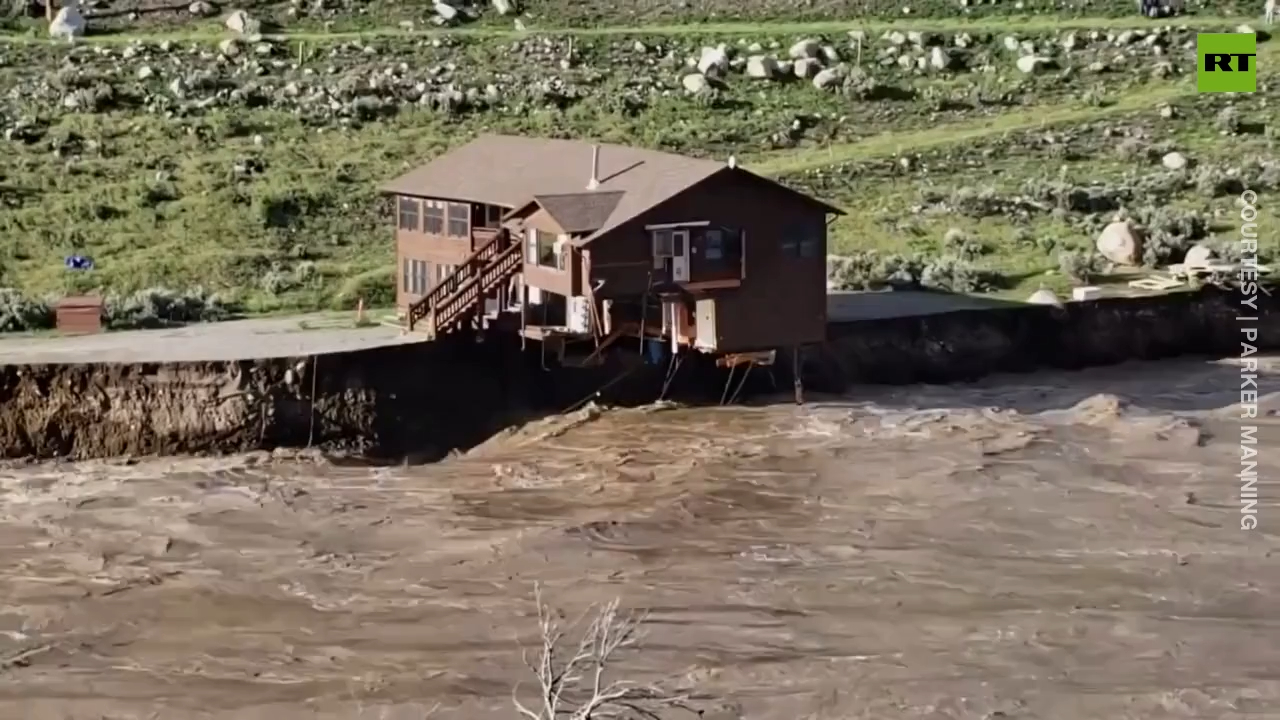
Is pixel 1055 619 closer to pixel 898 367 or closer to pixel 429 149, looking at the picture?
pixel 898 367

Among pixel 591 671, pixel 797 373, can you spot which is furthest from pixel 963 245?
pixel 591 671

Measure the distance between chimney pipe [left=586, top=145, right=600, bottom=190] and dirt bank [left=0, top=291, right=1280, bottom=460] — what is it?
314 cm

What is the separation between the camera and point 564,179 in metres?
35.2

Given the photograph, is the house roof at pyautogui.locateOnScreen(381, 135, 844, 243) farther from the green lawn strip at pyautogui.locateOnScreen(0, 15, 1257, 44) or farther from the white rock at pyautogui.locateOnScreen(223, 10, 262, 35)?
the white rock at pyautogui.locateOnScreen(223, 10, 262, 35)

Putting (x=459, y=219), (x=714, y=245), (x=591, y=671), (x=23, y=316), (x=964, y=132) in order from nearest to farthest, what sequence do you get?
(x=591, y=671) → (x=714, y=245) → (x=459, y=219) → (x=23, y=316) → (x=964, y=132)

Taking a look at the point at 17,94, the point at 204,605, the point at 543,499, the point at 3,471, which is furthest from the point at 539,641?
the point at 17,94

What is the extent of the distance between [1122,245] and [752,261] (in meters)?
13.0

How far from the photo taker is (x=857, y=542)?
2775cm

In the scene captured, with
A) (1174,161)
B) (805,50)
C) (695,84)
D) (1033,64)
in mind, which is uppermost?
(805,50)

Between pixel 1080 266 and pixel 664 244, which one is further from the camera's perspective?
pixel 1080 266

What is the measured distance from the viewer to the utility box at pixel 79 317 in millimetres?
36531

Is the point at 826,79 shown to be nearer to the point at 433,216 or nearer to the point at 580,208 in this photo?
the point at 433,216

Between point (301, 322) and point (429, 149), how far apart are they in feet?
44.4

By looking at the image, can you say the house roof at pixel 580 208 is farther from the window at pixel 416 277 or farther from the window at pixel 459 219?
the window at pixel 416 277
